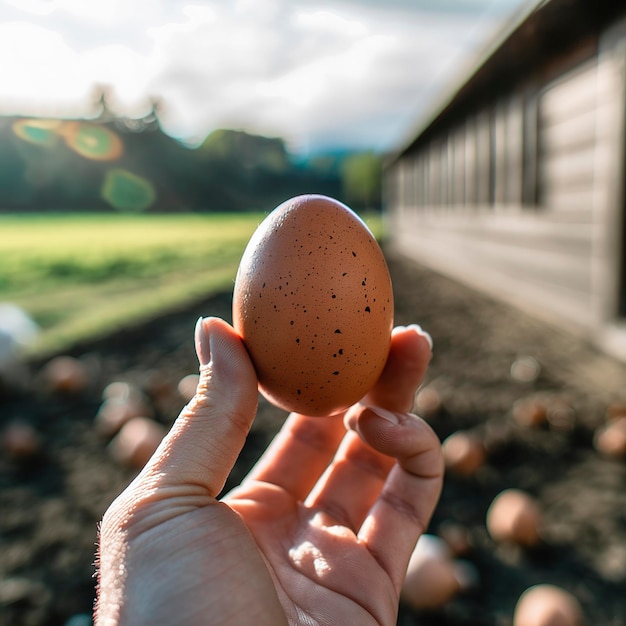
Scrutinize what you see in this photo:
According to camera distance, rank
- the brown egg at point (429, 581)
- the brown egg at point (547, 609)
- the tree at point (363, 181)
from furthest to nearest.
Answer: the tree at point (363, 181), the brown egg at point (429, 581), the brown egg at point (547, 609)

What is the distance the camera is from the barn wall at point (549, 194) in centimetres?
466

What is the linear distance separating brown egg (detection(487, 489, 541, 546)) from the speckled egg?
1217mm

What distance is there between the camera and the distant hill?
35906 millimetres

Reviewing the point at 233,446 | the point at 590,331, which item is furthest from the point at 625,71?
the point at 233,446

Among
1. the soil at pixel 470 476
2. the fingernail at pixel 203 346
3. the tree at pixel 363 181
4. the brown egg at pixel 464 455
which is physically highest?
the tree at pixel 363 181

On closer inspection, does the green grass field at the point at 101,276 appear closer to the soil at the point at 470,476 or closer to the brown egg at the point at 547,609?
the soil at the point at 470,476

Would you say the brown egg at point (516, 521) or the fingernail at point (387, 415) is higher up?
the fingernail at point (387, 415)

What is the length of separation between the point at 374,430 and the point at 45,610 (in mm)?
1528

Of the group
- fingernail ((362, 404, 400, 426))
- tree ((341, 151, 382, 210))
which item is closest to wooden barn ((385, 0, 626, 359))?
fingernail ((362, 404, 400, 426))

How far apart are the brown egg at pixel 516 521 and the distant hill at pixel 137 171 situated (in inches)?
1418

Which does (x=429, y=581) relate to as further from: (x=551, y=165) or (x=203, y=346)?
(x=551, y=165)

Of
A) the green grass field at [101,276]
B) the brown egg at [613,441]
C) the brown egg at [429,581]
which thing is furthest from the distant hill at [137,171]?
the brown egg at [429,581]

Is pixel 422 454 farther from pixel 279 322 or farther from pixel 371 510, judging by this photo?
pixel 279 322

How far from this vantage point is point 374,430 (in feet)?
4.59
